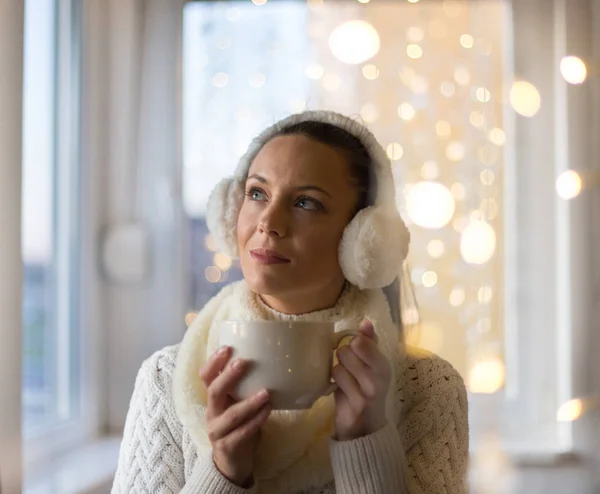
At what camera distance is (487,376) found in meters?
0.55

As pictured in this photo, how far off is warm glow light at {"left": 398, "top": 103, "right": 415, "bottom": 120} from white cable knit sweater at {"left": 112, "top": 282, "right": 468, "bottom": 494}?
0.49 ft

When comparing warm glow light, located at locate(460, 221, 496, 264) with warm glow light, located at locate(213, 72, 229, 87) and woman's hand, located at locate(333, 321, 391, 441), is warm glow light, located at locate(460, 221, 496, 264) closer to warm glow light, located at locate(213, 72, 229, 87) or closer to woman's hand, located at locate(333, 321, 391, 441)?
woman's hand, located at locate(333, 321, 391, 441)

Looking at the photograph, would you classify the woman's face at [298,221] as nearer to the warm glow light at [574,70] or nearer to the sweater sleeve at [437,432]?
the sweater sleeve at [437,432]

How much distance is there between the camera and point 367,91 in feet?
1.79

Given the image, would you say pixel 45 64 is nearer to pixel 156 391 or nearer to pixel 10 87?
pixel 10 87

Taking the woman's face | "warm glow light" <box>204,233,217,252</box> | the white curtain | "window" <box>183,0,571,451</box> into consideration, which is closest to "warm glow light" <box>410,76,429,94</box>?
"window" <box>183,0,571,451</box>

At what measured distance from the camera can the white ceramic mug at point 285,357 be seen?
1.50 feet

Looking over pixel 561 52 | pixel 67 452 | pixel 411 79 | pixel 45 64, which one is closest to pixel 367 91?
pixel 411 79

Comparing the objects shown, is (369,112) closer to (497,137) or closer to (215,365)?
(497,137)

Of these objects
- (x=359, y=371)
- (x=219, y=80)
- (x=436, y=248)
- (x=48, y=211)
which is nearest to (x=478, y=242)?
(x=436, y=248)

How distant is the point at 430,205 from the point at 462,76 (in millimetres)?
116

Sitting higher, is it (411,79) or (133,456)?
(411,79)

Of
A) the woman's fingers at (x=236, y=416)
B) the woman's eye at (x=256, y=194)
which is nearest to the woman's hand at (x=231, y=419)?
the woman's fingers at (x=236, y=416)

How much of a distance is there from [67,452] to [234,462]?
0.53ft
